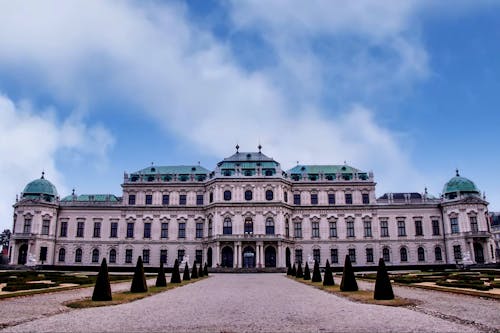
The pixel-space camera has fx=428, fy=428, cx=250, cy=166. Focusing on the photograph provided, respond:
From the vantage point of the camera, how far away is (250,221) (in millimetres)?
57438

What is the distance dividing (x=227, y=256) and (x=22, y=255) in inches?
1063

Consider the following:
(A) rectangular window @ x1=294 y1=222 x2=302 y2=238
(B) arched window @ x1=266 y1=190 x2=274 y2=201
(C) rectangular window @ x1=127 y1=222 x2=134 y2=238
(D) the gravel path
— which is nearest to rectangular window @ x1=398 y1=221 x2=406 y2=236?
(A) rectangular window @ x1=294 y1=222 x2=302 y2=238

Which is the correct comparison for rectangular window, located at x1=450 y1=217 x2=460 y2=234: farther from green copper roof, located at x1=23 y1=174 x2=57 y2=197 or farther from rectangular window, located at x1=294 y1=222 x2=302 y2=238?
green copper roof, located at x1=23 y1=174 x2=57 y2=197

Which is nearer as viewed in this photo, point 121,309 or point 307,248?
point 121,309

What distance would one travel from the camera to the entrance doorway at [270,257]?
56000mm

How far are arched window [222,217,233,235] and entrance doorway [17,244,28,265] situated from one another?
1023 inches

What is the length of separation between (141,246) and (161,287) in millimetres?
37347

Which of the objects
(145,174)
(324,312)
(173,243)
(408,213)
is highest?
(145,174)

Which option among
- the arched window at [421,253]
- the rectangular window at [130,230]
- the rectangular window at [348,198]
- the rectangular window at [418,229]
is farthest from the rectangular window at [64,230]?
the arched window at [421,253]

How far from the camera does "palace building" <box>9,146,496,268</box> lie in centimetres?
5653

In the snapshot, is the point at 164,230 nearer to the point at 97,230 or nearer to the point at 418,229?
the point at 97,230

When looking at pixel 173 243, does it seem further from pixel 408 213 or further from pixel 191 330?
pixel 191 330

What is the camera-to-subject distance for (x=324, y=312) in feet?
43.3

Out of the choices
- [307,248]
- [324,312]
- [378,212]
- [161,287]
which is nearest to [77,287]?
[161,287]
